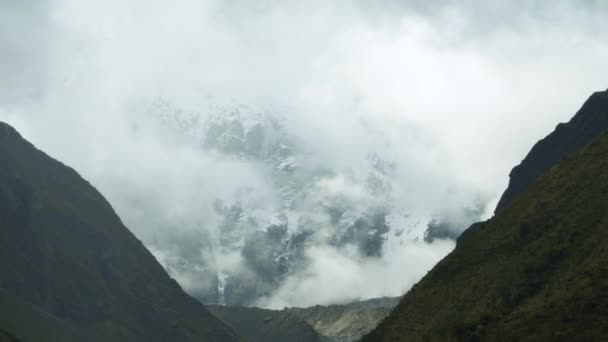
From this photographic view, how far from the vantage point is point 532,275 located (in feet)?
447

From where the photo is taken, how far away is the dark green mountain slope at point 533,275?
113500 mm

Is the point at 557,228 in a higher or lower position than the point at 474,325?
higher

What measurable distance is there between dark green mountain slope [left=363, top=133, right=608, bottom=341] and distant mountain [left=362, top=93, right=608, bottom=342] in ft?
0.64

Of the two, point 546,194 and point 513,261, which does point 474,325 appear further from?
point 546,194

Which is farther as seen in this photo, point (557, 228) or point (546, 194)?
point (546, 194)

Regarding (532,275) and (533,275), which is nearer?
(533,275)

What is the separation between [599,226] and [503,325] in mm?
23550

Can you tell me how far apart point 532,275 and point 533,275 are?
0.27 m

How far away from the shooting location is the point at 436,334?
141m

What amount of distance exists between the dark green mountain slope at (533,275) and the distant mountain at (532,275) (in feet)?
0.64

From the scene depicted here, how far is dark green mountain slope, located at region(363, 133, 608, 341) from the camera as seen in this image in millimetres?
113500

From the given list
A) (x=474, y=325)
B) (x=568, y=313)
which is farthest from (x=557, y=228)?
(x=568, y=313)

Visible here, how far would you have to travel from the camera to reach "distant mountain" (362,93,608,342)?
4469 inches

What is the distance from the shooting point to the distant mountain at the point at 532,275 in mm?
113500
